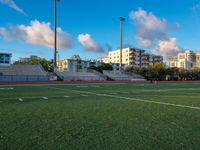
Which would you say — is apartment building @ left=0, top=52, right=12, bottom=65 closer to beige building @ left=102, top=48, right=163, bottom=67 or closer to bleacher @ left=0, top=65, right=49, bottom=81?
bleacher @ left=0, top=65, right=49, bottom=81

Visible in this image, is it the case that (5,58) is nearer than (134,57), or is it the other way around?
(5,58)

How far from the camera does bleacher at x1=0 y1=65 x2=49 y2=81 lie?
118 ft

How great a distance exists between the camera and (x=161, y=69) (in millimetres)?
59812

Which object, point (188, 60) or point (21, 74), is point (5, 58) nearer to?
point (21, 74)

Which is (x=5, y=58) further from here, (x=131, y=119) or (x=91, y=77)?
(x=131, y=119)

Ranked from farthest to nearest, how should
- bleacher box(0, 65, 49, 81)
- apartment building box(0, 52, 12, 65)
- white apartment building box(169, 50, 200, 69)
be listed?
white apartment building box(169, 50, 200, 69) → apartment building box(0, 52, 12, 65) → bleacher box(0, 65, 49, 81)

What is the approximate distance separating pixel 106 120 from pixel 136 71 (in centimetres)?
5483

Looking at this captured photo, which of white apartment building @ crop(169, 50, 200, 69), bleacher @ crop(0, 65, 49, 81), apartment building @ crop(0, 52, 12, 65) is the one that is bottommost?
bleacher @ crop(0, 65, 49, 81)

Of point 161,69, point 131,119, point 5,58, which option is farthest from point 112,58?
point 131,119

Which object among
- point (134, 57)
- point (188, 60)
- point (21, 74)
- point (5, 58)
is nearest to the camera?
point (21, 74)

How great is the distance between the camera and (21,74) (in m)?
39.0

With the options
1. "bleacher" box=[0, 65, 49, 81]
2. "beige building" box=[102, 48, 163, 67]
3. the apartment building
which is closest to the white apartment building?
"beige building" box=[102, 48, 163, 67]

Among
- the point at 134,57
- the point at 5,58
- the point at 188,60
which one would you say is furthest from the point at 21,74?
the point at 188,60

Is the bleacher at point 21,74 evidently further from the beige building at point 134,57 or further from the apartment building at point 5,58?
the beige building at point 134,57
